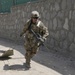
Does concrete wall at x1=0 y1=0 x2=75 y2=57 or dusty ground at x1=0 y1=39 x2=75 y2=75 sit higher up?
concrete wall at x1=0 y1=0 x2=75 y2=57

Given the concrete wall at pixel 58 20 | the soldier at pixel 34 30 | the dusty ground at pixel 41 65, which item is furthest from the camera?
the concrete wall at pixel 58 20

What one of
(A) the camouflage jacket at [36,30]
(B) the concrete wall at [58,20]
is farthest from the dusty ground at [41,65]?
(A) the camouflage jacket at [36,30]

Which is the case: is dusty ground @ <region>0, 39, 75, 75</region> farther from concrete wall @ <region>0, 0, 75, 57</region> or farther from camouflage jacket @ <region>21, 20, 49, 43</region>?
camouflage jacket @ <region>21, 20, 49, 43</region>

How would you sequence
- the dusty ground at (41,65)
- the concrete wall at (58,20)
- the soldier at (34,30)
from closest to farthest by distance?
the dusty ground at (41,65) → the soldier at (34,30) → the concrete wall at (58,20)

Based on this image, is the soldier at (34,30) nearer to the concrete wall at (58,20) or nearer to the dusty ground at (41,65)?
the dusty ground at (41,65)

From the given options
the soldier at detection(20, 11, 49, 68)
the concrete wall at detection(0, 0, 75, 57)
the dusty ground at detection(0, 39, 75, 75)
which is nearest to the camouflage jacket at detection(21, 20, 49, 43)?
the soldier at detection(20, 11, 49, 68)

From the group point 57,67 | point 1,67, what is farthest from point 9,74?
point 57,67

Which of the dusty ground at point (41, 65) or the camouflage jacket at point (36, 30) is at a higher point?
the camouflage jacket at point (36, 30)

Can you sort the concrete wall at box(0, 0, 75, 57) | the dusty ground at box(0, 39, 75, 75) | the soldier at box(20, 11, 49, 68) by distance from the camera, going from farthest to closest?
the concrete wall at box(0, 0, 75, 57), the soldier at box(20, 11, 49, 68), the dusty ground at box(0, 39, 75, 75)

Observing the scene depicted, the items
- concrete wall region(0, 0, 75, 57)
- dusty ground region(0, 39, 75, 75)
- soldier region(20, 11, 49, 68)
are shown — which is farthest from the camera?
concrete wall region(0, 0, 75, 57)

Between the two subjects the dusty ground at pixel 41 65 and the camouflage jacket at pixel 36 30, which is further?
the camouflage jacket at pixel 36 30

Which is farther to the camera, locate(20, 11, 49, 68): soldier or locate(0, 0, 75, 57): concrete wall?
locate(0, 0, 75, 57): concrete wall

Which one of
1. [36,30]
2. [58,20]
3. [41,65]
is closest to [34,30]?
[36,30]

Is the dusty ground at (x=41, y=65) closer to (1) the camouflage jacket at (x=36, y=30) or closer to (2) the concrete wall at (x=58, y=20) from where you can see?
(2) the concrete wall at (x=58, y=20)
